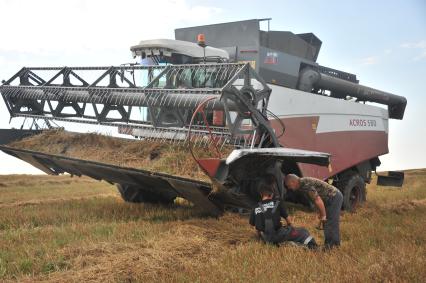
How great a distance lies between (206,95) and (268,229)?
169 cm

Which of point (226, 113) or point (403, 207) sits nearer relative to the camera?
point (226, 113)

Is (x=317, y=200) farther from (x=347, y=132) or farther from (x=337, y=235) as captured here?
(x=347, y=132)

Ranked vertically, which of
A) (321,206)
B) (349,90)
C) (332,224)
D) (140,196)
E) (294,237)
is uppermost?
(349,90)

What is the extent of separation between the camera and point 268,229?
502 centimetres

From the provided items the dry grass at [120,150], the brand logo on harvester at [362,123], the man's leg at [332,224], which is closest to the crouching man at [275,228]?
the man's leg at [332,224]

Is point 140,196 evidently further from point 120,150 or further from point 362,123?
point 362,123

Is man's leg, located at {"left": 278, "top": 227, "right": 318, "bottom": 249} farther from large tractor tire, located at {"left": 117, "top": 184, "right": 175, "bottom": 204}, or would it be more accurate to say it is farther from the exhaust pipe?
the exhaust pipe

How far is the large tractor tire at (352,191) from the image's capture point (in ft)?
26.5

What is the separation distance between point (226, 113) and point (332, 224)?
61.6 inches

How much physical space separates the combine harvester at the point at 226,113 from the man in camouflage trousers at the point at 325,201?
0.85 ft

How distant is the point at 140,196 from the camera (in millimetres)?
8062

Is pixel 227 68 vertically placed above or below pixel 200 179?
above

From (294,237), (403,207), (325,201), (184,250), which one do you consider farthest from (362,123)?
(184,250)

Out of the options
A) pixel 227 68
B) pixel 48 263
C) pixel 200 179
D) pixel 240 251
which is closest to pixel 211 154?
pixel 200 179
